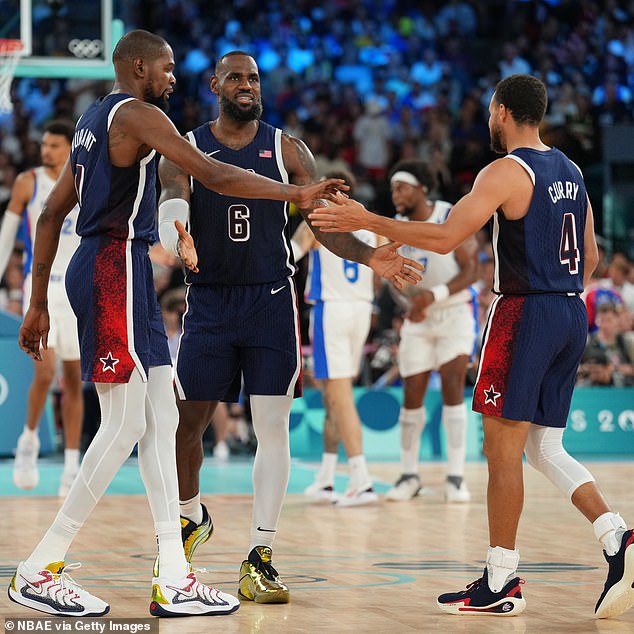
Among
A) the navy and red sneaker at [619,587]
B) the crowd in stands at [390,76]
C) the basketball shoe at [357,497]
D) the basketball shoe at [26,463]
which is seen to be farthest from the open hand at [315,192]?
the crowd in stands at [390,76]

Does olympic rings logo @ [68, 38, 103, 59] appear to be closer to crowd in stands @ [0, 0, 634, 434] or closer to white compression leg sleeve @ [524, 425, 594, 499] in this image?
crowd in stands @ [0, 0, 634, 434]

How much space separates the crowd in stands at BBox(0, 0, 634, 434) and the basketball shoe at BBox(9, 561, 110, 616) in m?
11.6

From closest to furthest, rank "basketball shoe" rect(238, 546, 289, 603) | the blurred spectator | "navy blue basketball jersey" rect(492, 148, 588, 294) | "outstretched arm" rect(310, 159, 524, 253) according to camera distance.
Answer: "outstretched arm" rect(310, 159, 524, 253) → "navy blue basketball jersey" rect(492, 148, 588, 294) → "basketball shoe" rect(238, 546, 289, 603) → the blurred spectator

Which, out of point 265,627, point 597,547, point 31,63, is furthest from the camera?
point 31,63

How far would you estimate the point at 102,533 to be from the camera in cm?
739

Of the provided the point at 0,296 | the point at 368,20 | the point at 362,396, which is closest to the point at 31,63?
the point at 0,296

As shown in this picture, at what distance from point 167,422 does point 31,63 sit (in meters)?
6.98

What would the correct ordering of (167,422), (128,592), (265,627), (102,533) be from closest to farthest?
1. (265,627)
2. (167,422)
3. (128,592)
4. (102,533)

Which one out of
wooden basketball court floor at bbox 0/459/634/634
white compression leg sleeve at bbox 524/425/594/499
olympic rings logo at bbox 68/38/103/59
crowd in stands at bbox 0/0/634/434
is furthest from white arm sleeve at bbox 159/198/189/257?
crowd in stands at bbox 0/0/634/434

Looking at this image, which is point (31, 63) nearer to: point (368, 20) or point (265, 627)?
point (265, 627)

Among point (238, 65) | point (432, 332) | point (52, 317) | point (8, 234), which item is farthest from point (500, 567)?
point (8, 234)

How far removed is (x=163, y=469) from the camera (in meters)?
4.95

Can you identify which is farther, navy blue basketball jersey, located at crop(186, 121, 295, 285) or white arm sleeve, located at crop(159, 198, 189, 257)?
navy blue basketball jersey, located at crop(186, 121, 295, 285)

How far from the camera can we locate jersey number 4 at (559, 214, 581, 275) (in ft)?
16.8
